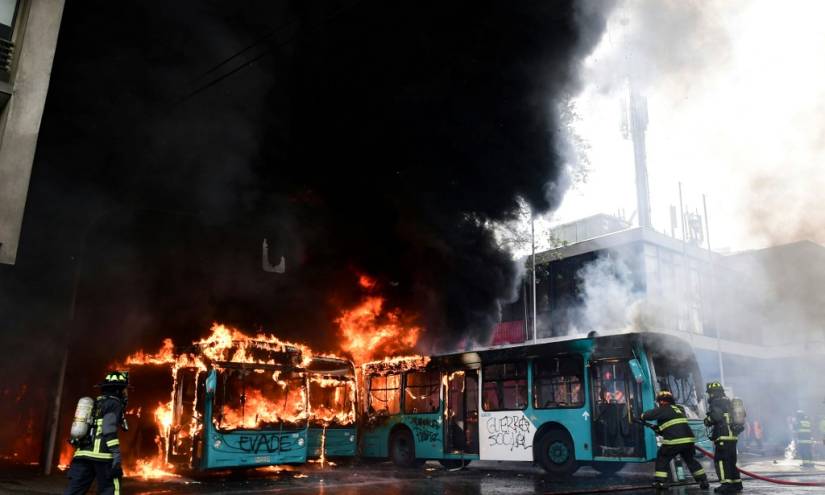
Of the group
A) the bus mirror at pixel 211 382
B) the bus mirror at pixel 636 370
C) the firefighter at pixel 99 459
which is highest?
the bus mirror at pixel 636 370

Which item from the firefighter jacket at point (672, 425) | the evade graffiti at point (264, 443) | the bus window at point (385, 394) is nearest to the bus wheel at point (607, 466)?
the firefighter jacket at point (672, 425)

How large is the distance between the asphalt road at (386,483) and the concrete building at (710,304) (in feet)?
35.6

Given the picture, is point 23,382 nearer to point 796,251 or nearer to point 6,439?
point 6,439

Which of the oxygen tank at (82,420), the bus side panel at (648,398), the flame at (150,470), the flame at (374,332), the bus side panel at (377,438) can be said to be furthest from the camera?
the flame at (374,332)

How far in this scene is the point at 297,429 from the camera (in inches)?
449

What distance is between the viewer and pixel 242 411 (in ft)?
35.2

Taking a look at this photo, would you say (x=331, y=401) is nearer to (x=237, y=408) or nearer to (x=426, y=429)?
(x=426, y=429)

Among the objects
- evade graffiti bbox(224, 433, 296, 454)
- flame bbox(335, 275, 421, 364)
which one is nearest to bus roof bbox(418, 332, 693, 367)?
evade graffiti bbox(224, 433, 296, 454)

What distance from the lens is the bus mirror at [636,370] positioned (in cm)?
1031

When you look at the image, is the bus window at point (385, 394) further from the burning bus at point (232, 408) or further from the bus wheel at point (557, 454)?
the bus wheel at point (557, 454)

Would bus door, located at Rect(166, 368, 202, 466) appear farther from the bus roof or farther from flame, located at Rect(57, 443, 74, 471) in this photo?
the bus roof

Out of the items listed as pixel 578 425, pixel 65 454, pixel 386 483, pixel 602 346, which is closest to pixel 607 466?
pixel 578 425

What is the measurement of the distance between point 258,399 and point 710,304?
66.9ft

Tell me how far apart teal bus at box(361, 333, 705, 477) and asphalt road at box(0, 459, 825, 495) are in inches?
20.9
